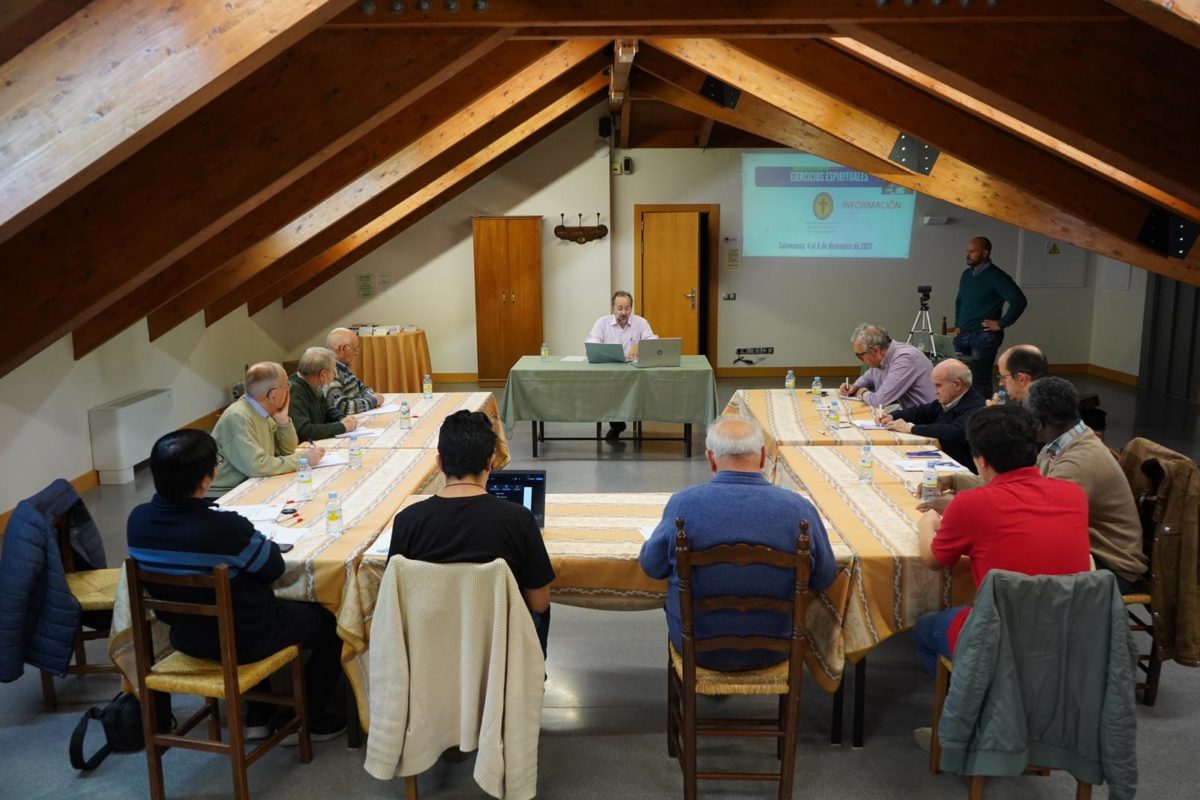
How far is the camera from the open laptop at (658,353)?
7.03 m

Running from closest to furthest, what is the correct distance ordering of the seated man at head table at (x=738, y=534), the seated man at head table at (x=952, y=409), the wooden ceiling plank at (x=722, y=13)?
1. the seated man at head table at (x=738, y=534)
2. the wooden ceiling plank at (x=722, y=13)
3. the seated man at head table at (x=952, y=409)

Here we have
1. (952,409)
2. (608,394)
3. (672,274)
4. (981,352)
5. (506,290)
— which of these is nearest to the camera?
(952,409)

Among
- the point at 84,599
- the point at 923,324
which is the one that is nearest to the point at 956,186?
the point at 923,324

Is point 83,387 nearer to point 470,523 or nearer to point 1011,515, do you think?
point 470,523

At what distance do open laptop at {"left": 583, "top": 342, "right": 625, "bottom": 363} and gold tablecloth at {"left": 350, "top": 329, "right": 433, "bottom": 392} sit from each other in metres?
2.75

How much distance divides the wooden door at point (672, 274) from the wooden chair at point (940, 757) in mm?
7536

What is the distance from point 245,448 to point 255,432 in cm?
10

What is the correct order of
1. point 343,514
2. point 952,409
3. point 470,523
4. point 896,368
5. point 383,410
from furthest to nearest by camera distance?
point 383,410 < point 896,368 < point 952,409 < point 343,514 < point 470,523

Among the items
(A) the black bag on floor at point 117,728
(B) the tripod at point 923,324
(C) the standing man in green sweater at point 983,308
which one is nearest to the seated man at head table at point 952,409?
(C) the standing man in green sweater at point 983,308

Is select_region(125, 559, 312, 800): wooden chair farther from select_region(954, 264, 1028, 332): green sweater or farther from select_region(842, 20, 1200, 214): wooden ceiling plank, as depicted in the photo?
select_region(954, 264, 1028, 332): green sweater

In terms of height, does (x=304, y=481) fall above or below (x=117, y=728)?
above

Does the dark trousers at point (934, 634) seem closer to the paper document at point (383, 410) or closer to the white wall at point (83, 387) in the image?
the paper document at point (383, 410)

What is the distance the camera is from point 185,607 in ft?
9.14

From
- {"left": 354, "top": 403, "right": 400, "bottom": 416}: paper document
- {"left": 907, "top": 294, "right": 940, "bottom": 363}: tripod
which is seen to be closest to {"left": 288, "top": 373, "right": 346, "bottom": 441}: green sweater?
{"left": 354, "top": 403, "right": 400, "bottom": 416}: paper document
